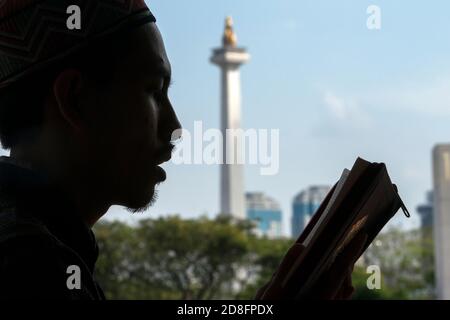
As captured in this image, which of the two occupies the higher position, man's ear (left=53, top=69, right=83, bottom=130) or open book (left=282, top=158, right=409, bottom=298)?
man's ear (left=53, top=69, right=83, bottom=130)

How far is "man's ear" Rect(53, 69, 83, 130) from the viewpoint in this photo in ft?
2.25

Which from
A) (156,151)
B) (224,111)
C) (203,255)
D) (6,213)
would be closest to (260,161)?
(156,151)

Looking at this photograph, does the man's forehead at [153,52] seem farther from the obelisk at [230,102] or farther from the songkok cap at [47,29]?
the obelisk at [230,102]

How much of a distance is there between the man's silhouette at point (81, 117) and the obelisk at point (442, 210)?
967cm

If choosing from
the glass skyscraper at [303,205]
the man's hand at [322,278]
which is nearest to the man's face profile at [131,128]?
the man's hand at [322,278]

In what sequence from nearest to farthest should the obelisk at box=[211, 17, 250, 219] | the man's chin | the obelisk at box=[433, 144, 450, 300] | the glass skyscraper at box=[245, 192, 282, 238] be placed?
the man's chin, the obelisk at box=[433, 144, 450, 300], the obelisk at box=[211, 17, 250, 219], the glass skyscraper at box=[245, 192, 282, 238]

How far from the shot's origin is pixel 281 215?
16.2 metres

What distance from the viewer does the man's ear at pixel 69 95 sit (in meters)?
0.69

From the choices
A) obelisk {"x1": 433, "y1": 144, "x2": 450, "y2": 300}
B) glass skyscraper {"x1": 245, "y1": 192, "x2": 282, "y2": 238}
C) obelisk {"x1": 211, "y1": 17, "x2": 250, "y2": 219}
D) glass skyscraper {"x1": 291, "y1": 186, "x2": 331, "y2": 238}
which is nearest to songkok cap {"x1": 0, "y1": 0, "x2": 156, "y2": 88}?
obelisk {"x1": 433, "y1": 144, "x2": 450, "y2": 300}

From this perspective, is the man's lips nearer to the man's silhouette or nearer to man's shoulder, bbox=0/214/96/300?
the man's silhouette

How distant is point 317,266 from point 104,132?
17cm

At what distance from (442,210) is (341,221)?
10.00 metres

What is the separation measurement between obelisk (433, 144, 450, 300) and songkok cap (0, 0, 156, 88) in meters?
9.70
